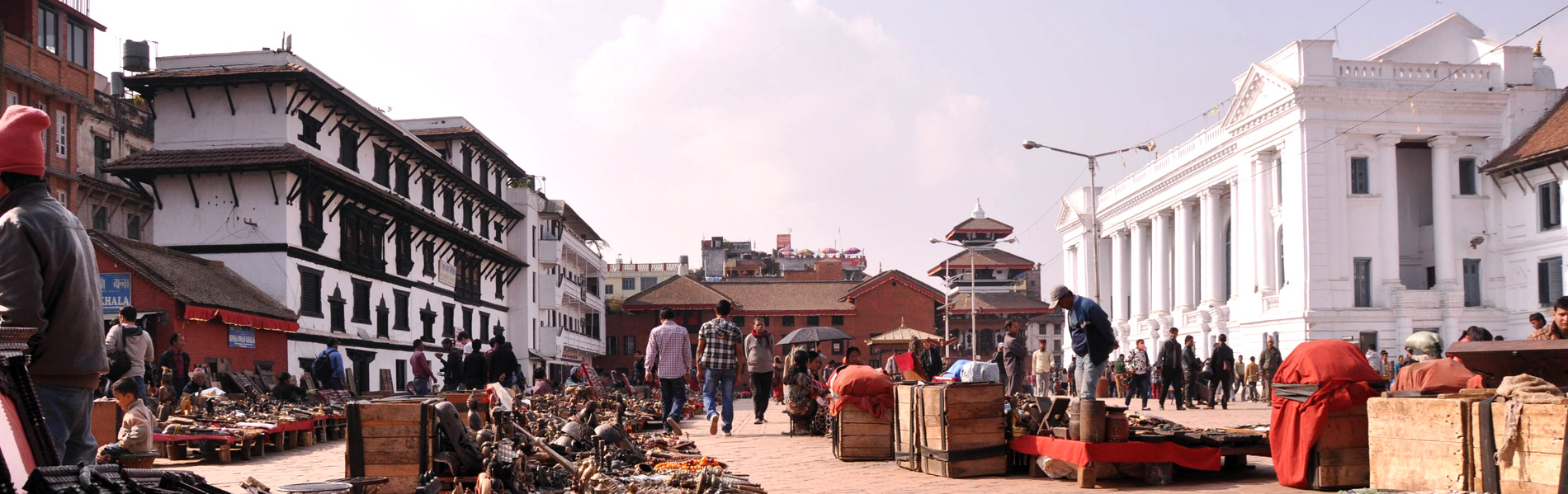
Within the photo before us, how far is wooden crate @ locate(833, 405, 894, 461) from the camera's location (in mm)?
12711

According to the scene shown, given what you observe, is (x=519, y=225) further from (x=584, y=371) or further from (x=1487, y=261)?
(x=1487, y=261)

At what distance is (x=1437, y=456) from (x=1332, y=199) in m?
42.3

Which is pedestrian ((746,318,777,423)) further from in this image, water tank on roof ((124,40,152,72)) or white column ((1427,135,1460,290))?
white column ((1427,135,1460,290))

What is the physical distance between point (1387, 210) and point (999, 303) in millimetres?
50053

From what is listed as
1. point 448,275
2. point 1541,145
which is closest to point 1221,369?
point 1541,145

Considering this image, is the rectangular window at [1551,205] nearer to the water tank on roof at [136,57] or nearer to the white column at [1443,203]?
the white column at [1443,203]

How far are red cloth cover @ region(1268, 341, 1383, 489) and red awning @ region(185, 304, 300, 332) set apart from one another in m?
24.0

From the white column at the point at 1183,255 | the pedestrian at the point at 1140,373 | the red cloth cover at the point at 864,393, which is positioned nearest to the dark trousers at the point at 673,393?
the red cloth cover at the point at 864,393

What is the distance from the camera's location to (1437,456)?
27.0ft

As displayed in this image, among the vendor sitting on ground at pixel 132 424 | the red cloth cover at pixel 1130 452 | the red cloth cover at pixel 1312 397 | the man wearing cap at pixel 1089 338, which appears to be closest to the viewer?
the red cloth cover at pixel 1312 397

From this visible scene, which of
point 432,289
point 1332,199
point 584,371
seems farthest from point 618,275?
point 584,371

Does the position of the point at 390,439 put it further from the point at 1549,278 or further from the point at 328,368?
the point at 1549,278

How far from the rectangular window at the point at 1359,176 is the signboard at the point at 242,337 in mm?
39171

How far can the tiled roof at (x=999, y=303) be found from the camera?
94637 millimetres
